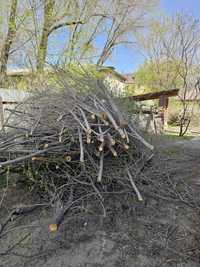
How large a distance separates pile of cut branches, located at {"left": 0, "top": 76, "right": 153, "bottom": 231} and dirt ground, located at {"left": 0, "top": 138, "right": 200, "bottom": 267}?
0.21 meters

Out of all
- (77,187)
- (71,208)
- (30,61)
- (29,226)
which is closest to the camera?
(29,226)

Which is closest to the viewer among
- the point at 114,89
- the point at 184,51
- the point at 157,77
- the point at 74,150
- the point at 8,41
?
the point at 74,150

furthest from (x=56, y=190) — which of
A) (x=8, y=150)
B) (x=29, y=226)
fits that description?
(x=8, y=150)

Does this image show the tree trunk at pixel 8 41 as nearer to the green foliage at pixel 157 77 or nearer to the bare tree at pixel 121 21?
the bare tree at pixel 121 21

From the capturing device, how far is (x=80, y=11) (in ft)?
35.9

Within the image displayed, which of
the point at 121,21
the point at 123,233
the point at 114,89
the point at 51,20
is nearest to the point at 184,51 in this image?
the point at 121,21

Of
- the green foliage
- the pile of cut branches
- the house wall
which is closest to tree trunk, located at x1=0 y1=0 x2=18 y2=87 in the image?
the house wall

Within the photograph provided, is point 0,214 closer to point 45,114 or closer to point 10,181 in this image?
point 10,181

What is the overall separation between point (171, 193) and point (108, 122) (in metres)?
1.29

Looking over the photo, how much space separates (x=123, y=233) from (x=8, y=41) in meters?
9.16

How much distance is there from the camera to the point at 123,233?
99.0 inches

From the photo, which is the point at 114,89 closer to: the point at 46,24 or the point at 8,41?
the point at 8,41

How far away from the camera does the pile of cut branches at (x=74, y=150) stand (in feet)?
8.85

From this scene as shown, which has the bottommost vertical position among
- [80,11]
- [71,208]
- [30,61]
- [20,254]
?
[20,254]
